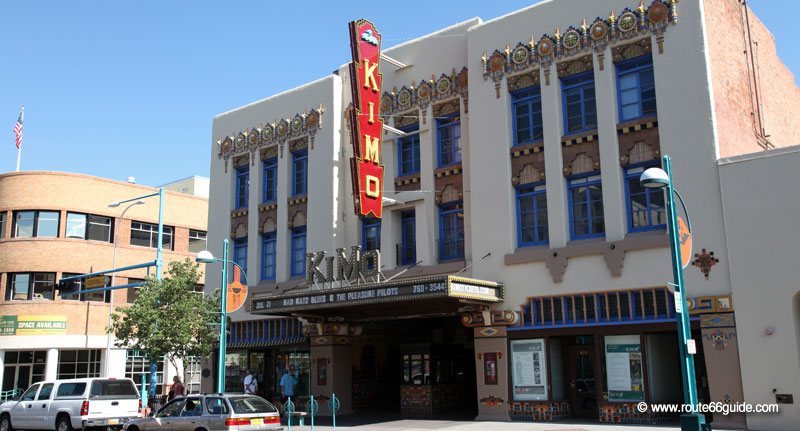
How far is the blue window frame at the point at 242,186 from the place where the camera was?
3341 cm

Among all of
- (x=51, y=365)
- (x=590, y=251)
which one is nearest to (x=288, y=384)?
(x=590, y=251)

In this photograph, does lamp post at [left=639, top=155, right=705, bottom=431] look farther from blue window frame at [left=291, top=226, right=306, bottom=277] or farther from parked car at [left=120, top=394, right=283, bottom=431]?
blue window frame at [left=291, top=226, right=306, bottom=277]

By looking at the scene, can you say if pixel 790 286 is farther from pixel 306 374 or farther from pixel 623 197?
pixel 306 374

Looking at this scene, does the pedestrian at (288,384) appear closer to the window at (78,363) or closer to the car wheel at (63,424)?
the car wheel at (63,424)

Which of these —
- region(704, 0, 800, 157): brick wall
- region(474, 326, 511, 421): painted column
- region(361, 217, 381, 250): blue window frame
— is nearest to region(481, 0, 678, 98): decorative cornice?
region(704, 0, 800, 157): brick wall

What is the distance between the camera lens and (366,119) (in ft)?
85.8

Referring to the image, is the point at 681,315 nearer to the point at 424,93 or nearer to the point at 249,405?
the point at 249,405

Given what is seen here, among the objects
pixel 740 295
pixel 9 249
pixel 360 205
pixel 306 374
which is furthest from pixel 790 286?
pixel 9 249

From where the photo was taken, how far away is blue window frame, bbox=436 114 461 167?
87.1 feet

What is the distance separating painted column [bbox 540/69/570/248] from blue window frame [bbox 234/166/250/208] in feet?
48.9

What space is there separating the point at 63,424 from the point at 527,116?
17242 millimetres

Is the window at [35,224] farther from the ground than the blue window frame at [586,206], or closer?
farther from the ground

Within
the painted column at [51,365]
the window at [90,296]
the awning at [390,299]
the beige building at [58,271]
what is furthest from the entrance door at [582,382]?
the painted column at [51,365]

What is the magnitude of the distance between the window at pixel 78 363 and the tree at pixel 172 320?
697 inches
